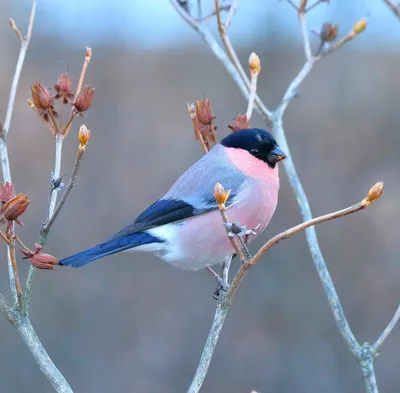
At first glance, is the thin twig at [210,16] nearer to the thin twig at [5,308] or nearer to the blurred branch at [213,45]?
the blurred branch at [213,45]

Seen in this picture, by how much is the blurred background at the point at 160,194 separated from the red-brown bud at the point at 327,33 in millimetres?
3686

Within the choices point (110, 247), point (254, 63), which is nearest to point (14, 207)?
point (110, 247)

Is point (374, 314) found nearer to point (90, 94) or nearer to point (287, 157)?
point (287, 157)

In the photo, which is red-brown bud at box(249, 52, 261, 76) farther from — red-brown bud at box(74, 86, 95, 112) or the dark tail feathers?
the dark tail feathers

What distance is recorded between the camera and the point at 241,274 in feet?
4.56

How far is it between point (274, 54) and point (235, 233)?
7332 mm

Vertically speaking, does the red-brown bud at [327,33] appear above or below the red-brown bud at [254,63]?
above

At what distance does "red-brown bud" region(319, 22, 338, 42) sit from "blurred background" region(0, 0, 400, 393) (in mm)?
3686

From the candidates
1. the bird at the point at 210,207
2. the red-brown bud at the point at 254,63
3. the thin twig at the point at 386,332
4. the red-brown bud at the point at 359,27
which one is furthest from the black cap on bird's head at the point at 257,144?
the thin twig at the point at 386,332

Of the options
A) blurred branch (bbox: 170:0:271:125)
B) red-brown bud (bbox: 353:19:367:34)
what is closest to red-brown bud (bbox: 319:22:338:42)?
red-brown bud (bbox: 353:19:367:34)

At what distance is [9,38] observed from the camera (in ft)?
28.3

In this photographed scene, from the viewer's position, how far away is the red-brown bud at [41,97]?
5.09 feet

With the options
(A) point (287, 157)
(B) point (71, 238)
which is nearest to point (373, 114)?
(B) point (71, 238)

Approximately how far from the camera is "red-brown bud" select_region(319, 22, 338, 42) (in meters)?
1.97
